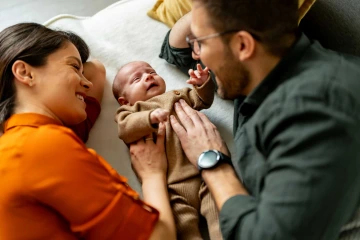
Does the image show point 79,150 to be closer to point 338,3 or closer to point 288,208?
point 288,208

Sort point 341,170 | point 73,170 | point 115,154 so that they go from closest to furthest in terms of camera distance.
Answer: point 341,170 → point 73,170 → point 115,154

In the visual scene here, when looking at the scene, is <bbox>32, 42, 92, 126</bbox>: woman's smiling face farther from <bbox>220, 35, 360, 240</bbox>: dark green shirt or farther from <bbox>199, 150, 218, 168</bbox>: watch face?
<bbox>220, 35, 360, 240</bbox>: dark green shirt

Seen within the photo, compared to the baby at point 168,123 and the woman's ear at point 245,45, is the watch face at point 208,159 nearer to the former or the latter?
the baby at point 168,123

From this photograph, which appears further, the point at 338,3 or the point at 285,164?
the point at 338,3

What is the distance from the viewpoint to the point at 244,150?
1.07 meters

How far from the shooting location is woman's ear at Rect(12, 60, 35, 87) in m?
1.19

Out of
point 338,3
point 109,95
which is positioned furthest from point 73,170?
point 338,3

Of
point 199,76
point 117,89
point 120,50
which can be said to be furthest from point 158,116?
point 120,50

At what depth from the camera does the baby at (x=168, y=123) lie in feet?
4.05

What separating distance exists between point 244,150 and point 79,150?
43cm

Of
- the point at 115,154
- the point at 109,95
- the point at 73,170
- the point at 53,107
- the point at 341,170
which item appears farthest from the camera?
the point at 109,95

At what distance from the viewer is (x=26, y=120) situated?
1.10m

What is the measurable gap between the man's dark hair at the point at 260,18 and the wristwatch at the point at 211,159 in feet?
1.22

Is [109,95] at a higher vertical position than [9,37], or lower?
lower
